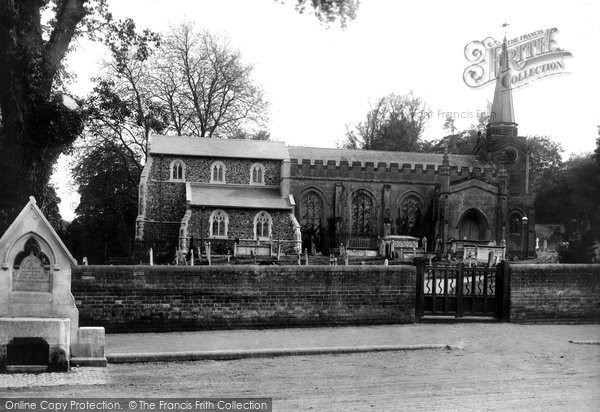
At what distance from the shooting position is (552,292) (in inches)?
667

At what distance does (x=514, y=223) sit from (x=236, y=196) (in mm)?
19248

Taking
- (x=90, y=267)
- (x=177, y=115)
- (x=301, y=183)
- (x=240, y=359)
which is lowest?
(x=240, y=359)

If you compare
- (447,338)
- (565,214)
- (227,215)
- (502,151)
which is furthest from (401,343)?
(565,214)

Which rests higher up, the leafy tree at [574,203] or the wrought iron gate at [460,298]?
the leafy tree at [574,203]

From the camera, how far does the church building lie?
40.9 metres

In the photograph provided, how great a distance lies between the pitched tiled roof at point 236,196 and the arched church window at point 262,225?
52 centimetres

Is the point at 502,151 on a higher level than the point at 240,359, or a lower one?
higher

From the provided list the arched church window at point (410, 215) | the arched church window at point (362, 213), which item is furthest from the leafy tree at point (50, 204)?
the arched church window at point (410, 215)

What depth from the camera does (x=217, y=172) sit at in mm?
44000

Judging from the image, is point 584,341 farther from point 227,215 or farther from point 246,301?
point 227,215

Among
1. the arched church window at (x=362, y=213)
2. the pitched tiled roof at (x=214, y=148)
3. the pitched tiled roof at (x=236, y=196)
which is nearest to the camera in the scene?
the pitched tiled roof at (x=236, y=196)

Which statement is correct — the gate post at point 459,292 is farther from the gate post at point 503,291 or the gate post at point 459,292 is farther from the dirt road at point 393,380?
the dirt road at point 393,380

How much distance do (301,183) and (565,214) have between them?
23.3m

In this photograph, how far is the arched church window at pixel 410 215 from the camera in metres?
47.1
